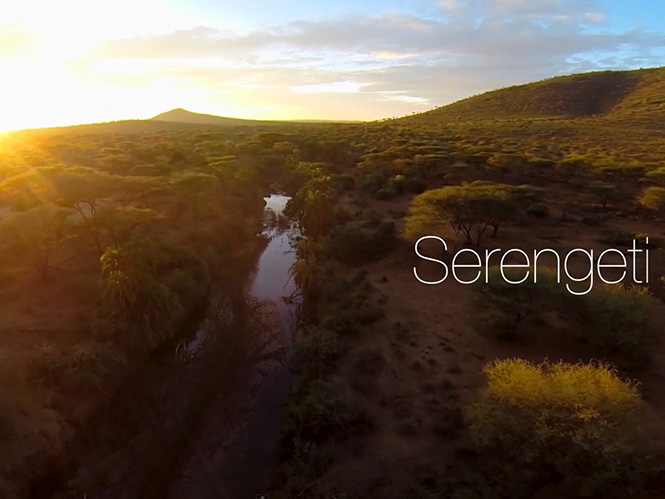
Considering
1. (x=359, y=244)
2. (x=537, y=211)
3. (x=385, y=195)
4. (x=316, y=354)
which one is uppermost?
(x=385, y=195)

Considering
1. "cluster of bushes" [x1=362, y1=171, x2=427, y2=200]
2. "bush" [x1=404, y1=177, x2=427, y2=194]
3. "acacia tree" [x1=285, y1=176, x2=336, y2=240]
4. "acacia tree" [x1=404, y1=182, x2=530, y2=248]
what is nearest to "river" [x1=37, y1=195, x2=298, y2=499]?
"acacia tree" [x1=404, y1=182, x2=530, y2=248]

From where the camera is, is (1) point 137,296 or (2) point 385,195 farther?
(2) point 385,195

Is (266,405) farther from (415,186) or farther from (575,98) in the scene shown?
(575,98)

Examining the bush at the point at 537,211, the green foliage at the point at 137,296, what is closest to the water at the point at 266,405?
the green foliage at the point at 137,296

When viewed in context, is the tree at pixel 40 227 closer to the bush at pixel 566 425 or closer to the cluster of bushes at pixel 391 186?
the bush at pixel 566 425

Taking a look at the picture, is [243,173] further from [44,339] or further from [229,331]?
[44,339]

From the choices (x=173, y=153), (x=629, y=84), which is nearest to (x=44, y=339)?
(x=173, y=153)

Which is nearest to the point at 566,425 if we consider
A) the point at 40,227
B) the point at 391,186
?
the point at 40,227
